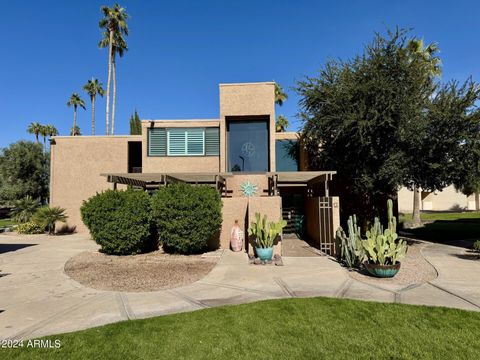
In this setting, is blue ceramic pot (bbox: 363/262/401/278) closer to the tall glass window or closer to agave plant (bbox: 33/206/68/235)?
the tall glass window

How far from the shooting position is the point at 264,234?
10.9 meters

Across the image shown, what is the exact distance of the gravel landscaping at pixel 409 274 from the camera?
8.02 m

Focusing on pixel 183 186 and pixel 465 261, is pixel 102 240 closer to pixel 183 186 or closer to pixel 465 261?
pixel 183 186

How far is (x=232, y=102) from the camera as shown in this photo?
16781 millimetres

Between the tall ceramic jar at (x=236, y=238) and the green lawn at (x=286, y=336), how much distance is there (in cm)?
661

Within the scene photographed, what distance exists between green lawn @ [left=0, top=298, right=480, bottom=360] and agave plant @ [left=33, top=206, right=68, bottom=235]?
1613cm

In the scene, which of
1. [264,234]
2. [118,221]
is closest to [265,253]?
[264,234]

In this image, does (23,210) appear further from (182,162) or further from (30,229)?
(182,162)

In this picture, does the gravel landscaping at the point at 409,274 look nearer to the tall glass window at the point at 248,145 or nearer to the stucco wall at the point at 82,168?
the tall glass window at the point at 248,145

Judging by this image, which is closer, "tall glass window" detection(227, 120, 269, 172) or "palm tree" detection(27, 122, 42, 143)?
"tall glass window" detection(227, 120, 269, 172)

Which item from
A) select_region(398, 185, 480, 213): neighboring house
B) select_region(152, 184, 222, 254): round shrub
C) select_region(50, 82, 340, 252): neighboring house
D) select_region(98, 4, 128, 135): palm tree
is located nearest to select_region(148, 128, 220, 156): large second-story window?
select_region(50, 82, 340, 252): neighboring house

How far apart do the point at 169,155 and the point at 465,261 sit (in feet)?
47.6

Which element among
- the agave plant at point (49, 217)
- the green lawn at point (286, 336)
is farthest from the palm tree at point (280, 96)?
the green lawn at point (286, 336)

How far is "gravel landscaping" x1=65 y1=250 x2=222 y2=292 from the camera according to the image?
7906 mm
